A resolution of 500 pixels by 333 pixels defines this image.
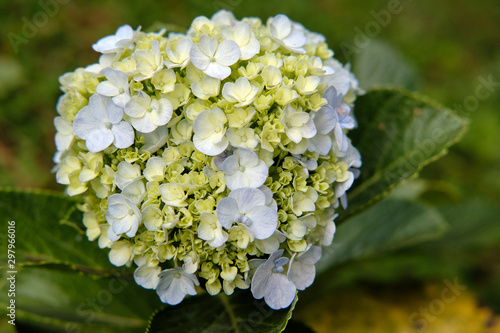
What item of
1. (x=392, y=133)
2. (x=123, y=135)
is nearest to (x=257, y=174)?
(x=123, y=135)

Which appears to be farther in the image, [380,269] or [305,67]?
[380,269]

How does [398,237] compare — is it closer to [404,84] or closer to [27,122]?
[404,84]

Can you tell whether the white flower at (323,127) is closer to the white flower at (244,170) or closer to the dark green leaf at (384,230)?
the white flower at (244,170)

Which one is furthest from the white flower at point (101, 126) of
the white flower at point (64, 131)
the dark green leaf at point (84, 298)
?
the dark green leaf at point (84, 298)

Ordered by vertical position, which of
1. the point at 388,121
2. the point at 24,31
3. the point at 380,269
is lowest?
the point at 24,31

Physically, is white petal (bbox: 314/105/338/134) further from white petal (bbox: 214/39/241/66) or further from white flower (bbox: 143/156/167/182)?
white flower (bbox: 143/156/167/182)

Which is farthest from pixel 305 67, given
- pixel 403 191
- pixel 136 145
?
pixel 403 191
